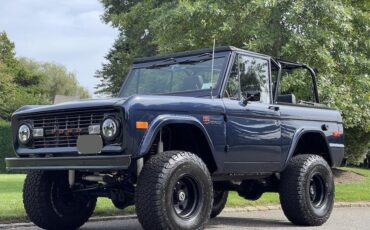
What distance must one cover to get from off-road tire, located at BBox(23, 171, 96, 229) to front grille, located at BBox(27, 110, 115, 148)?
0.57m

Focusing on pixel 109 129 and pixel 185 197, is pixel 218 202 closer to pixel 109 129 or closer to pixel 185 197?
pixel 185 197

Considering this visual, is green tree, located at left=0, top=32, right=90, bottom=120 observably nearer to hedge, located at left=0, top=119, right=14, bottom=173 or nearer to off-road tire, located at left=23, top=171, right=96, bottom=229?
hedge, located at left=0, top=119, right=14, bottom=173

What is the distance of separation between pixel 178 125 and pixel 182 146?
1.50 feet

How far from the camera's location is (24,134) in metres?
7.15

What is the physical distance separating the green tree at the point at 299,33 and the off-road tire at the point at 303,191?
22.4 ft

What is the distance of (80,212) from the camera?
7.87 metres

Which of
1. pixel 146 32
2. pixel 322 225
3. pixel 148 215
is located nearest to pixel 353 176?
pixel 146 32

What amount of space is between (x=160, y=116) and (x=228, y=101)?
4.38 ft

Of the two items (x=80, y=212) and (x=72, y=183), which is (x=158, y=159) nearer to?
(x=72, y=183)

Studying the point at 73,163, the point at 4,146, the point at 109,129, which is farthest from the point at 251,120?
the point at 4,146

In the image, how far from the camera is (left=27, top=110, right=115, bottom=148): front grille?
258 inches

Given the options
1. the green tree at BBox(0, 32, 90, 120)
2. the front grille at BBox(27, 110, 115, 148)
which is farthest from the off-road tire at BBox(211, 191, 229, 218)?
the green tree at BBox(0, 32, 90, 120)

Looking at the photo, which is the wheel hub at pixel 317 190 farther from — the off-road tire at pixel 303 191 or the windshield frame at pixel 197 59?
the windshield frame at pixel 197 59

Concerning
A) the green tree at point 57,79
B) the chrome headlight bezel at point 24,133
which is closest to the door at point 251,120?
the chrome headlight bezel at point 24,133
